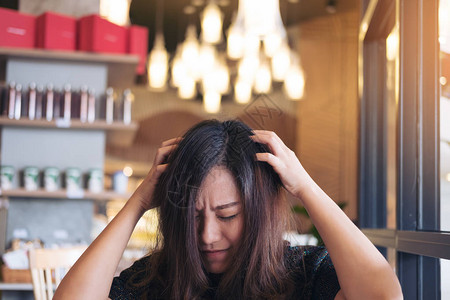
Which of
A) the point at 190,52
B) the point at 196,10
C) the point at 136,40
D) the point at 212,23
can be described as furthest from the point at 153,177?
the point at 196,10

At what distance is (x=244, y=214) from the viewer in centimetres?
133

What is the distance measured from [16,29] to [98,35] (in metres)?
0.52

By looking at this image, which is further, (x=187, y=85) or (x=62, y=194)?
(x=187, y=85)

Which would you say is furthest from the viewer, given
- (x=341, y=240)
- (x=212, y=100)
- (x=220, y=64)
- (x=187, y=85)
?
(x=212, y=100)

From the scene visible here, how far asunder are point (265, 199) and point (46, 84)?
2.80m

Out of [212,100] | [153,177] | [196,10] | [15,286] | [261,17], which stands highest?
Answer: [196,10]

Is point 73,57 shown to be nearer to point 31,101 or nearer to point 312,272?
point 31,101

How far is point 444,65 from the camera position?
1.56 m

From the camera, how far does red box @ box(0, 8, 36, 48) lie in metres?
3.68

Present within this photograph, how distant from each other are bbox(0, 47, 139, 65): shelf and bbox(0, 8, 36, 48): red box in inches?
3.1

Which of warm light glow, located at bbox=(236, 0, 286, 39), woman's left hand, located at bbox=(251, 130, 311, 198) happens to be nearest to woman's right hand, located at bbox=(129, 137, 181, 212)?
woman's left hand, located at bbox=(251, 130, 311, 198)

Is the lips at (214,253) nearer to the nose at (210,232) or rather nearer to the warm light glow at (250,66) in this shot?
the nose at (210,232)

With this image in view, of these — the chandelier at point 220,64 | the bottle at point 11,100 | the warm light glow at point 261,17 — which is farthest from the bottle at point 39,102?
the chandelier at point 220,64

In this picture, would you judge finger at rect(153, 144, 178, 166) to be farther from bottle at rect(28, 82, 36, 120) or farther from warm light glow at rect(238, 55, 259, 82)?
warm light glow at rect(238, 55, 259, 82)
